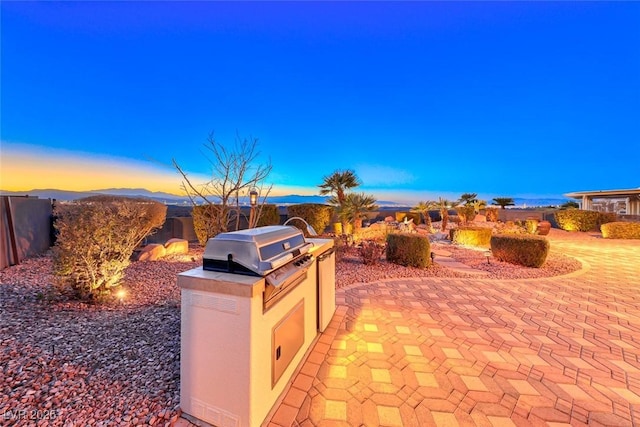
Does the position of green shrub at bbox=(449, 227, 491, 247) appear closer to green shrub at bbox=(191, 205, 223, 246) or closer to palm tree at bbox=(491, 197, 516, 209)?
green shrub at bbox=(191, 205, 223, 246)

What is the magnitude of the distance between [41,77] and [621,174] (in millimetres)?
75019

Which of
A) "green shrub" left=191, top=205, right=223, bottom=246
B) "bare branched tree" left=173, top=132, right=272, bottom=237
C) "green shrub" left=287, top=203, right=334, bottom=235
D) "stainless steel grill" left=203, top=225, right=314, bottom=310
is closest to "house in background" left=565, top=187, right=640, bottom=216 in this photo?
"green shrub" left=287, top=203, right=334, bottom=235

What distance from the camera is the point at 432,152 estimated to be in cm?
2202

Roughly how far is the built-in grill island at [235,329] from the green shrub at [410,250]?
4813 mm

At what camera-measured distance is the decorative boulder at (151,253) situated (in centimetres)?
630

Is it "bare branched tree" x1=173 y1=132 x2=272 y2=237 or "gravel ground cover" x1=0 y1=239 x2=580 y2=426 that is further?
"bare branched tree" x1=173 y1=132 x2=272 y2=237

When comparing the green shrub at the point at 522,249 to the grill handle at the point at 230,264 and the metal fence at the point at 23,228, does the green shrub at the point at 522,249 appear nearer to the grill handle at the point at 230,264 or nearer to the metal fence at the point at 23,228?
the grill handle at the point at 230,264

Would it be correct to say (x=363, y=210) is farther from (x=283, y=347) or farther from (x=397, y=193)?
(x=397, y=193)

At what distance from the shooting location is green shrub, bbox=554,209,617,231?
41.9ft

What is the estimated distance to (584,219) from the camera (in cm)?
1303

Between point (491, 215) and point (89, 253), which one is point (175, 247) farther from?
point (491, 215)

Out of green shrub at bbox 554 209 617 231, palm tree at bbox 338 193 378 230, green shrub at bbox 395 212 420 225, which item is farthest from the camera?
green shrub at bbox 395 212 420 225

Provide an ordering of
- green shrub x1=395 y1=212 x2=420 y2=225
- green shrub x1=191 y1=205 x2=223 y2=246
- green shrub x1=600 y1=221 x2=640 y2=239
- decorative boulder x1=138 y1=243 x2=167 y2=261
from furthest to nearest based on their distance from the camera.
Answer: green shrub x1=395 y1=212 x2=420 y2=225 < green shrub x1=600 y1=221 x2=640 y2=239 < green shrub x1=191 y1=205 x2=223 y2=246 < decorative boulder x1=138 y1=243 x2=167 y2=261

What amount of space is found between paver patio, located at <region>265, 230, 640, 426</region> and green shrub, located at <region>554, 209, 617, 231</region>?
41.5 feet
